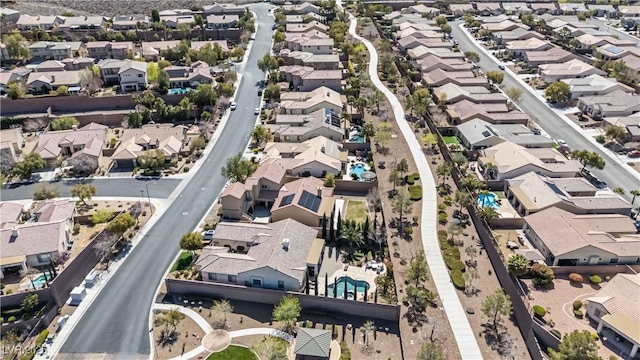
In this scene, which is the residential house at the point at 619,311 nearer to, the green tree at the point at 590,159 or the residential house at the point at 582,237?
the residential house at the point at 582,237

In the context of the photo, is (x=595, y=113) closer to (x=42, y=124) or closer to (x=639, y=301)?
(x=639, y=301)

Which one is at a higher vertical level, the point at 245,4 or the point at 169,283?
the point at 245,4

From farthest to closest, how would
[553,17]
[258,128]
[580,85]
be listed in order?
[553,17] → [580,85] → [258,128]

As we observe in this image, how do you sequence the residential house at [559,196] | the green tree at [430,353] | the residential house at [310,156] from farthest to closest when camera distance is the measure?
the residential house at [310,156] < the residential house at [559,196] < the green tree at [430,353]

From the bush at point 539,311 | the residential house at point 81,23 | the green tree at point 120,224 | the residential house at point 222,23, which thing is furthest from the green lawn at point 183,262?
the residential house at point 81,23

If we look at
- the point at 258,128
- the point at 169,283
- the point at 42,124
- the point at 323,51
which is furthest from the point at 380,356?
the point at 323,51

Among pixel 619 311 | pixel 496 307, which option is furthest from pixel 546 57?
pixel 496 307
